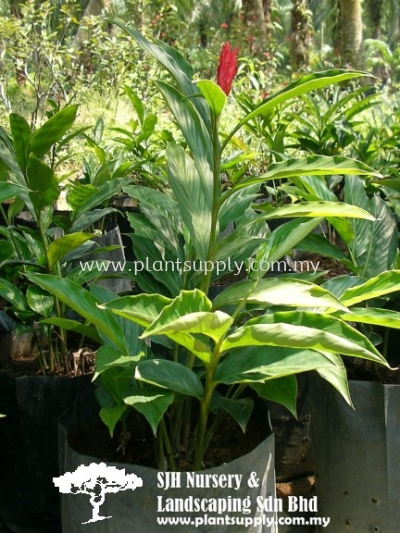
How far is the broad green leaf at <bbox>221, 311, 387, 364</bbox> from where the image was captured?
116cm

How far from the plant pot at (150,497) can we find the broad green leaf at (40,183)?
1.74 ft

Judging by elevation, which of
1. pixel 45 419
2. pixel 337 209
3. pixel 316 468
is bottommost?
pixel 316 468

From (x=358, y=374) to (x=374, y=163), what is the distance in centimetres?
143

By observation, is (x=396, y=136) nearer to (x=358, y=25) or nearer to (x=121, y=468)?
(x=121, y=468)

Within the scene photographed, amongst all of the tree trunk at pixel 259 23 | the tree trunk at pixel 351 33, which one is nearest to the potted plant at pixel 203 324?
the tree trunk at pixel 351 33

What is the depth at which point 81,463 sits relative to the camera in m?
1.39

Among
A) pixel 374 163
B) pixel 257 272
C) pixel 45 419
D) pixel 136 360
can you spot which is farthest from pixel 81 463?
pixel 374 163

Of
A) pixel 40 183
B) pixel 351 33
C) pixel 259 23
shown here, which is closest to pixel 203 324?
pixel 40 183

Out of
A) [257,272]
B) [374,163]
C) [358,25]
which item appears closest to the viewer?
[257,272]

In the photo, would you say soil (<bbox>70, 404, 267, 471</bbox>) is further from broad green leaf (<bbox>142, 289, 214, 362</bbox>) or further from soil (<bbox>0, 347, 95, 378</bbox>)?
broad green leaf (<bbox>142, 289, 214, 362</bbox>)

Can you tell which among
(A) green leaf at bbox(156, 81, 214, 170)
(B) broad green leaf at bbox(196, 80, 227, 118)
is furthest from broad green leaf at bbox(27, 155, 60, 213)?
(B) broad green leaf at bbox(196, 80, 227, 118)

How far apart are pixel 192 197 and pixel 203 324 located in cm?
38

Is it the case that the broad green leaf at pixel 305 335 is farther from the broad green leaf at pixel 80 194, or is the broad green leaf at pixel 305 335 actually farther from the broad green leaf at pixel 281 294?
the broad green leaf at pixel 80 194

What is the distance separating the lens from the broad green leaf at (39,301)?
173 cm
